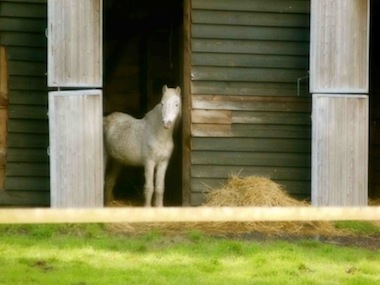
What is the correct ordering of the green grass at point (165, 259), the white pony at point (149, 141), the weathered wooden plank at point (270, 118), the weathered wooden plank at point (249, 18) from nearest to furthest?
the green grass at point (165, 259), the weathered wooden plank at point (249, 18), the weathered wooden plank at point (270, 118), the white pony at point (149, 141)

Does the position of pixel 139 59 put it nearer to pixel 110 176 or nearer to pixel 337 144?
pixel 110 176

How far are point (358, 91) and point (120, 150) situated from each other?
342 centimetres

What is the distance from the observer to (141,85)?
18.3 m

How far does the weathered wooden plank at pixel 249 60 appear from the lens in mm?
14242

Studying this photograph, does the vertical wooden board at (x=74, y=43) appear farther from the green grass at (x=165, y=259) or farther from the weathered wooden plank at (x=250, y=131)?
the green grass at (x=165, y=259)

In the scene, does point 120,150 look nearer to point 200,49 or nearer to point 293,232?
point 200,49

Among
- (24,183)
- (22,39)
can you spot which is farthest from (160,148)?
(22,39)

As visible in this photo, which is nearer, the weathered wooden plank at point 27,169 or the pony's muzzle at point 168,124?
the weathered wooden plank at point 27,169

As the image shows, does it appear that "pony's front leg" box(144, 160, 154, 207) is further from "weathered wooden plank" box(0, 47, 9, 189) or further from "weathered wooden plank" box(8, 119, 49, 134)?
"weathered wooden plank" box(0, 47, 9, 189)

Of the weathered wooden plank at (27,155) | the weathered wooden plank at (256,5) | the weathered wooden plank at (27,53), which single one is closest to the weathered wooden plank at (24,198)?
the weathered wooden plank at (27,155)

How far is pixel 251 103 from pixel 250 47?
711 millimetres

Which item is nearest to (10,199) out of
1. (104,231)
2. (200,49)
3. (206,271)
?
(104,231)

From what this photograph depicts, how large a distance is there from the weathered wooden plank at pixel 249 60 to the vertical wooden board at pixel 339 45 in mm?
665

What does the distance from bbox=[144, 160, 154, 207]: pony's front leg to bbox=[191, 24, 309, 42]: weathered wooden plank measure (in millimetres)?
1877
